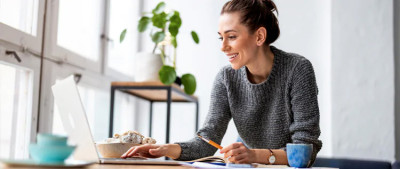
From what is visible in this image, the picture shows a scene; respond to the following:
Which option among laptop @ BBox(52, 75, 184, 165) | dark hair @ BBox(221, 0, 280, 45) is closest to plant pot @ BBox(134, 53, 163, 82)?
dark hair @ BBox(221, 0, 280, 45)

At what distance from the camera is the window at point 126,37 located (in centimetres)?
316

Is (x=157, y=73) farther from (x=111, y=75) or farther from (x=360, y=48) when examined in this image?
(x=360, y=48)

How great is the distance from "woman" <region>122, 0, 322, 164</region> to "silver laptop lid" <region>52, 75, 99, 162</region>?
1.43 feet

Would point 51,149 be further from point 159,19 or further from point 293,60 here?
point 159,19

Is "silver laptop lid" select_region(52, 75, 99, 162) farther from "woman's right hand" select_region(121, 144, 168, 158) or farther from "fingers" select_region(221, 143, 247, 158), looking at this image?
"fingers" select_region(221, 143, 247, 158)

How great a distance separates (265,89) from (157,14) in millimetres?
1144

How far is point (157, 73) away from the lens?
8.52ft

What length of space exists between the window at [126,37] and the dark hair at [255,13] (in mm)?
1500

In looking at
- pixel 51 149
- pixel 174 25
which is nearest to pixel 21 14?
pixel 174 25

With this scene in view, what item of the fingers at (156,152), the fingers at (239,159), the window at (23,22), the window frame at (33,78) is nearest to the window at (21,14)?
the window at (23,22)

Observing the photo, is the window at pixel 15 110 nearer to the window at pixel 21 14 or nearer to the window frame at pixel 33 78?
the window frame at pixel 33 78

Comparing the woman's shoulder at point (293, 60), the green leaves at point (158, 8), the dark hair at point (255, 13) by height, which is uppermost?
the green leaves at point (158, 8)

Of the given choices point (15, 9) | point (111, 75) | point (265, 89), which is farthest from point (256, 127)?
point (111, 75)

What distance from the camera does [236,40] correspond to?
5.54 feet
